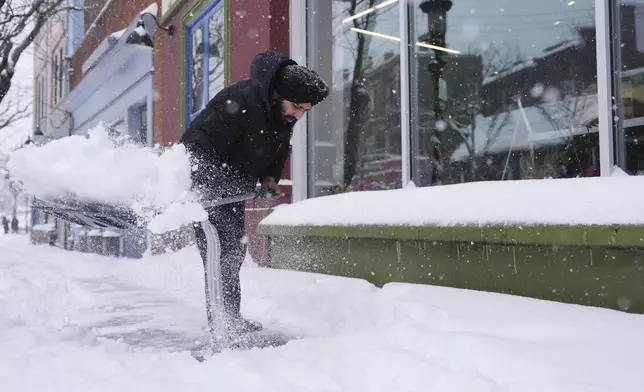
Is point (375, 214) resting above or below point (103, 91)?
below

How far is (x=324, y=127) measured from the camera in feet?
18.9

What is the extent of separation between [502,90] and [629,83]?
3.17 feet

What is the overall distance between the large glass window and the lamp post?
3250mm

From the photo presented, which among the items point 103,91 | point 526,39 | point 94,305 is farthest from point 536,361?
point 103,91

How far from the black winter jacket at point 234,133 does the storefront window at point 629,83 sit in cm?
193

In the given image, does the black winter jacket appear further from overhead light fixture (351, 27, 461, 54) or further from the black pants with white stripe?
overhead light fixture (351, 27, 461, 54)

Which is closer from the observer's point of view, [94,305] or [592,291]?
[592,291]

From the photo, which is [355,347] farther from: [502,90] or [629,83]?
[502,90]

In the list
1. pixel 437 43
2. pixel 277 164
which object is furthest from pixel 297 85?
pixel 437 43

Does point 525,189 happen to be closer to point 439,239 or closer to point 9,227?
point 439,239

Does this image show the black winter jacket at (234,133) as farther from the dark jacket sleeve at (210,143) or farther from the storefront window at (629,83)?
the storefront window at (629,83)

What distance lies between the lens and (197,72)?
831 cm

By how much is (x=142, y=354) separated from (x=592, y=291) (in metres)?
2.30

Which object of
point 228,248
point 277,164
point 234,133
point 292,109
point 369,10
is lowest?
point 228,248
